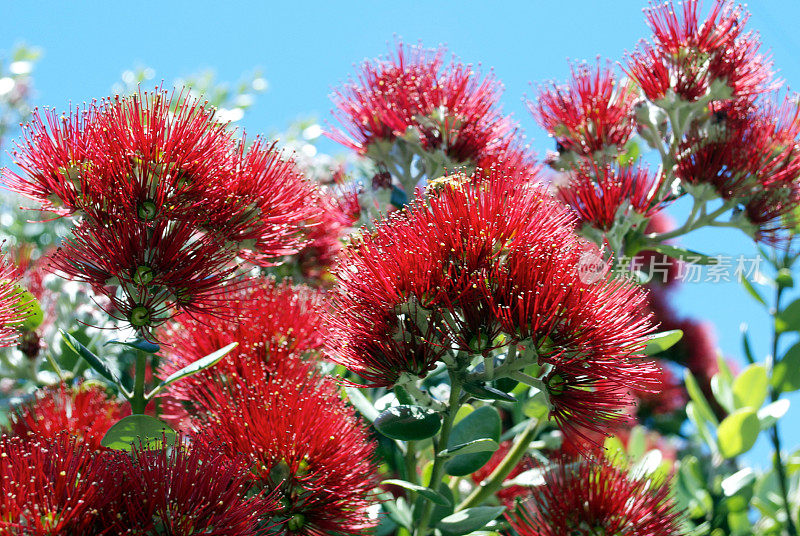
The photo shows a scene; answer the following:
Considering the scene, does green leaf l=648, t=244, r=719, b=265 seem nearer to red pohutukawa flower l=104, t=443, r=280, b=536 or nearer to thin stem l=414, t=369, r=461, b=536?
thin stem l=414, t=369, r=461, b=536

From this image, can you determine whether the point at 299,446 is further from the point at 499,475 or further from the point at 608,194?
the point at 608,194

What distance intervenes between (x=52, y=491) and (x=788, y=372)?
1473mm

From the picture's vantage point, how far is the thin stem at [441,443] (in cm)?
105

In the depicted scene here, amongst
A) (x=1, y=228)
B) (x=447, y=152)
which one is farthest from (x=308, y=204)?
(x=1, y=228)

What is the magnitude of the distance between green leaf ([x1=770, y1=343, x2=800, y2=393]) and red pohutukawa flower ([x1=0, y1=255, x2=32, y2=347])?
148 centimetres

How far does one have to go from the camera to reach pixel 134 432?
3.42 feet

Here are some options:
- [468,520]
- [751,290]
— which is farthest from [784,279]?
[468,520]

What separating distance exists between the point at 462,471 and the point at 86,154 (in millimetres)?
690

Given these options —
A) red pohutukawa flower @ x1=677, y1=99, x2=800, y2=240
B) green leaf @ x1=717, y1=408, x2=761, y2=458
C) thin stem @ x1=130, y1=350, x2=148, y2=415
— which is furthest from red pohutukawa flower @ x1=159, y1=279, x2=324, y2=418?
green leaf @ x1=717, y1=408, x2=761, y2=458

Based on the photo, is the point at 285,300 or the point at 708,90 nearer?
the point at 285,300

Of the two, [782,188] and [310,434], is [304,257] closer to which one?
[310,434]

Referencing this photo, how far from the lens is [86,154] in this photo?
3.41ft

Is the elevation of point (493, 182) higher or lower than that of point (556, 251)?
higher

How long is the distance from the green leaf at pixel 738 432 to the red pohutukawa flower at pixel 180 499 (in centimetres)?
106
